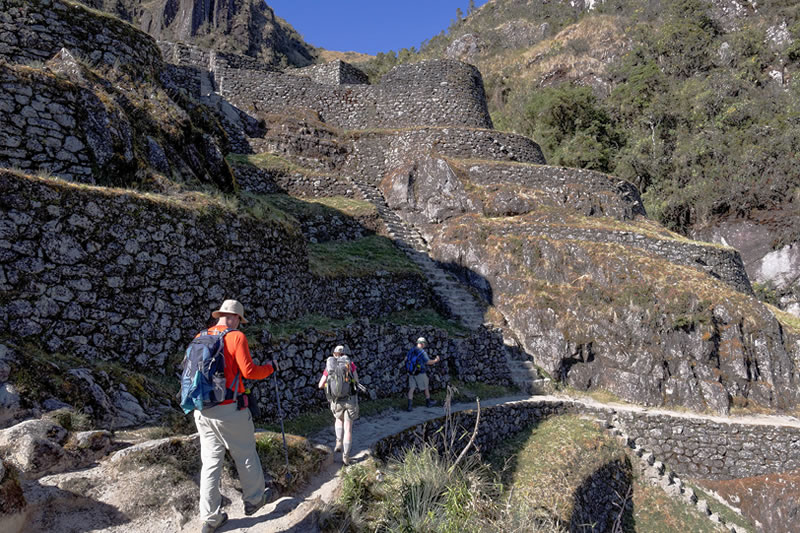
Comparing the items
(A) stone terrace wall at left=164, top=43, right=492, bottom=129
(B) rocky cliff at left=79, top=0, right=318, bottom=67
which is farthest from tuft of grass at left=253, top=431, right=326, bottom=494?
(B) rocky cliff at left=79, top=0, right=318, bottom=67

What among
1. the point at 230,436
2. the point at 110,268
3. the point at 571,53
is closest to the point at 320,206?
Answer: the point at 110,268

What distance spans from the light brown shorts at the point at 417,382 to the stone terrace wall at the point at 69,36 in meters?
9.24

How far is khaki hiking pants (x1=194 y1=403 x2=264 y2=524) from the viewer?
13.0ft

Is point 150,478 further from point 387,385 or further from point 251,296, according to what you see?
point 387,385

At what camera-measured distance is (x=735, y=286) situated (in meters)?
17.5

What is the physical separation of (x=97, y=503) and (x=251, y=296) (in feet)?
15.9

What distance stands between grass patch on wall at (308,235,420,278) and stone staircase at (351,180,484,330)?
0.65m

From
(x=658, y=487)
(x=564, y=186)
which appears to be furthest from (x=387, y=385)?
(x=564, y=186)

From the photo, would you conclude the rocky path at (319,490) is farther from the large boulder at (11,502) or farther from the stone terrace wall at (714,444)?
the stone terrace wall at (714,444)

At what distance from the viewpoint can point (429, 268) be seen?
1698cm

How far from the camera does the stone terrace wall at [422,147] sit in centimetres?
2144

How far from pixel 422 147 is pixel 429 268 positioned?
24.4 feet

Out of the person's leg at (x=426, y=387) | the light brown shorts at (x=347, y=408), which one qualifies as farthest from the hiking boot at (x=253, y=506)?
the person's leg at (x=426, y=387)

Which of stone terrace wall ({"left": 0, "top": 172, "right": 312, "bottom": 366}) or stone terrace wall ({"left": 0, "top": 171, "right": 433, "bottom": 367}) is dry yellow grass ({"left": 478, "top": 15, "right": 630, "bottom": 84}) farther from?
stone terrace wall ({"left": 0, "top": 172, "right": 312, "bottom": 366})
